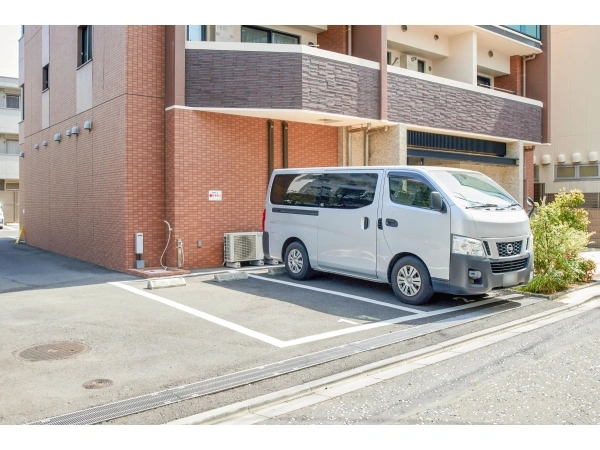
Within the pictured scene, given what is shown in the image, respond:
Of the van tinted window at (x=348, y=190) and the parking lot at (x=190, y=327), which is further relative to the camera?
the van tinted window at (x=348, y=190)

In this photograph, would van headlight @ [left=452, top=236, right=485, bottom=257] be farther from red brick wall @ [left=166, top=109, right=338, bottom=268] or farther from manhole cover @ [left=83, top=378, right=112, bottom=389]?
red brick wall @ [left=166, top=109, right=338, bottom=268]

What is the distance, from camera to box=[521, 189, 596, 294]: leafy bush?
32.4ft

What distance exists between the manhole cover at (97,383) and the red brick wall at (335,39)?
38.8 feet

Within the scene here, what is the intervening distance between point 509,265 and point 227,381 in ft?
16.6

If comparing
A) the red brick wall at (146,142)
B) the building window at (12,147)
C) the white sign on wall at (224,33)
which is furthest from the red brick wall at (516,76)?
the building window at (12,147)

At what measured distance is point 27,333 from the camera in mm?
7004

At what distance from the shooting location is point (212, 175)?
1264 cm

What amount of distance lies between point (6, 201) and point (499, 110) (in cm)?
3111

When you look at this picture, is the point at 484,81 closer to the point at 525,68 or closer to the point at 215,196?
the point at 525,68

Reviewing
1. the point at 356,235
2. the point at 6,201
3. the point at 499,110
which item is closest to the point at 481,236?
the point at 356,235

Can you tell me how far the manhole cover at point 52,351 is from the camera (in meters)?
6.03

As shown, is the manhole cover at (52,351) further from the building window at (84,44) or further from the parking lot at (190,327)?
the building window at (84,44)

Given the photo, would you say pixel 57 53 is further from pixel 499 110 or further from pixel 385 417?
pixel 385 417

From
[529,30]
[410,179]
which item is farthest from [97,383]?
[529,30]
